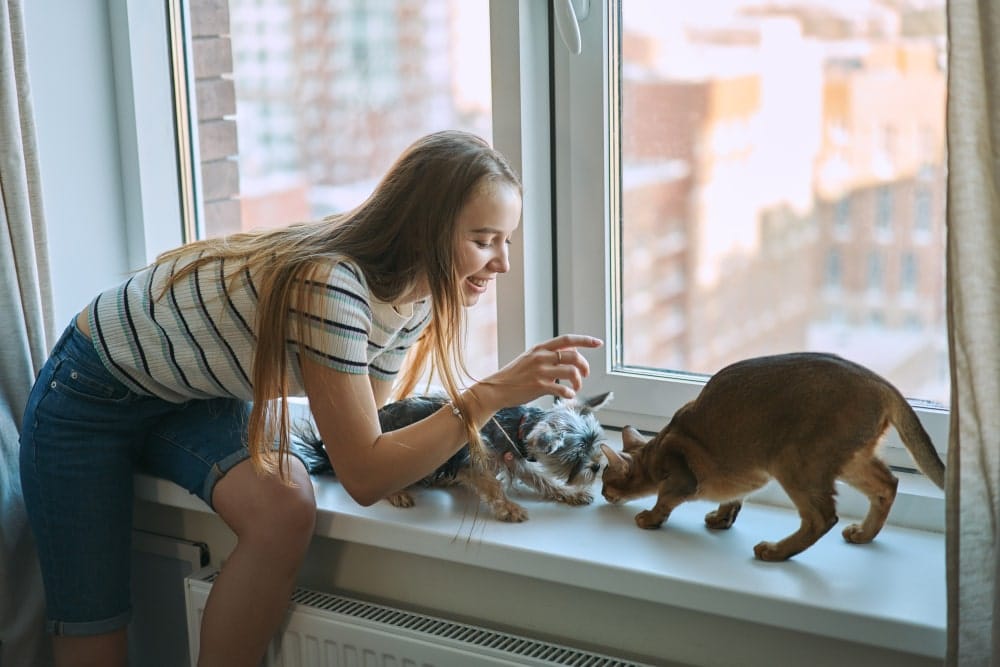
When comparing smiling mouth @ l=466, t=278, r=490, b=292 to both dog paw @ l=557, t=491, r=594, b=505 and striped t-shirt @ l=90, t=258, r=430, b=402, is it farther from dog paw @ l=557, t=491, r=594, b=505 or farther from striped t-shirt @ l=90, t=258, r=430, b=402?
dog paw @ l=557, t=491, r=594, b=505

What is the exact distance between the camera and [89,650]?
1566 millimetres

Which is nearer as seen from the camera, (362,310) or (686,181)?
(362,310)

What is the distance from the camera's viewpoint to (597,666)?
4.25 feet

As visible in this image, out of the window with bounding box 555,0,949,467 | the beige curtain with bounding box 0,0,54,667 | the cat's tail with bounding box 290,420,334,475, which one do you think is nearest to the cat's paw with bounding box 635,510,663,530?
the window with bounding box 555,0,949,467

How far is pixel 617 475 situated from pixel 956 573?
0.44 m

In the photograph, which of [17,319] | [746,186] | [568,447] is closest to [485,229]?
[568,447]

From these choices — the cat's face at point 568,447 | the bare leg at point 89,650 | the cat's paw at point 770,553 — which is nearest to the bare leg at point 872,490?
the cat's paw at point 770,553

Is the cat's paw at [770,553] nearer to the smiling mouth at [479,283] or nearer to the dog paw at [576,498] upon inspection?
the dog paw at [576,498]

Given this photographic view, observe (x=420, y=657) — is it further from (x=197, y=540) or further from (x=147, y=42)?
(x=147, y=42)

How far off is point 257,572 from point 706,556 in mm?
585

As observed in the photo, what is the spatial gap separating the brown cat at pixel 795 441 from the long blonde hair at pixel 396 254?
0.27m

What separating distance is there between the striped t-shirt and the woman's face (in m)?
0.13

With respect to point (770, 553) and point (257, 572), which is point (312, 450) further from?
point (770, 553)

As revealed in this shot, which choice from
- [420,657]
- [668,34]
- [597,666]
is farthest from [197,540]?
[668,34]
